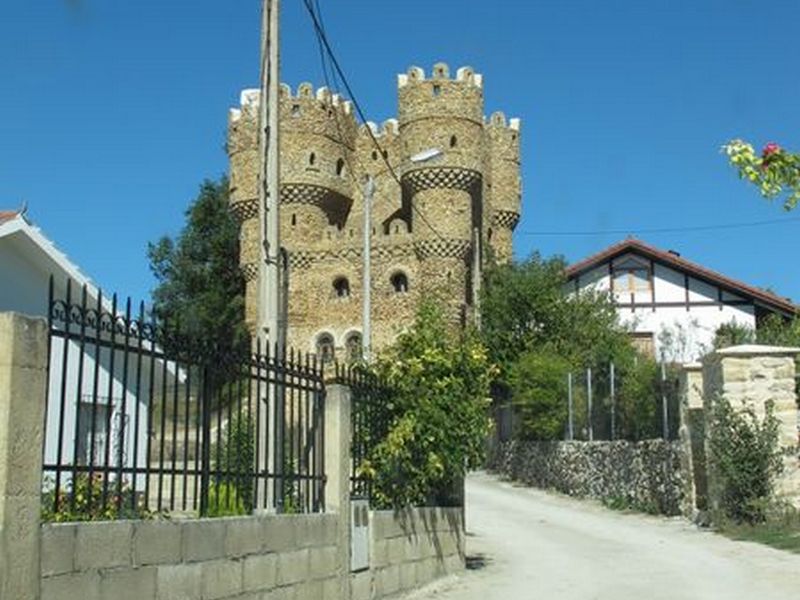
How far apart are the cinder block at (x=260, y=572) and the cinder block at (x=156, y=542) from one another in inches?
42.9

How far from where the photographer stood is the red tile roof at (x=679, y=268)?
4681cm

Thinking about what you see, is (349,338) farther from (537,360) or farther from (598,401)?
(598,401)

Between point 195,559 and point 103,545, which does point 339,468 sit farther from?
point 103,545

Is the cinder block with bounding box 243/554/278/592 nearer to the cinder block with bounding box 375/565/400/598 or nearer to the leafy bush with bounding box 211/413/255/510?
the leafy bush with bounding box 211/413/255/510

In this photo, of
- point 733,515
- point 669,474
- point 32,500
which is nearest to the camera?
point 32,500

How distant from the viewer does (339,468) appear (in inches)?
412

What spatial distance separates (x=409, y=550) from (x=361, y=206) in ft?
149

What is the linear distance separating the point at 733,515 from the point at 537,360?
1538 centimetres

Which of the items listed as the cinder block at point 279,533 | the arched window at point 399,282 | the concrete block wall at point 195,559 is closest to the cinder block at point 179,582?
the concrete block wall at point 195,559

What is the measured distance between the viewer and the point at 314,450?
34.0 ft

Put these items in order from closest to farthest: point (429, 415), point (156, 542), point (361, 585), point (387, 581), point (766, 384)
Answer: point (156, 542) → point (361, 585) → point (387, 581) → point (429, 415) → point (766, 384)

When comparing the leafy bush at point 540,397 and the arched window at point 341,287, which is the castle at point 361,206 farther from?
the leafy bush at point 540,397

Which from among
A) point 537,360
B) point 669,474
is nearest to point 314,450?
point 669,474

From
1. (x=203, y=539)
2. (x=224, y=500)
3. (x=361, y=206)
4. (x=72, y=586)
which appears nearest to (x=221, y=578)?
(x=203, y=539)
